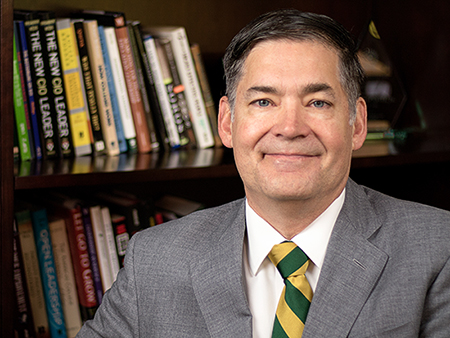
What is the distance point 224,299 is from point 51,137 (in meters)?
0.65

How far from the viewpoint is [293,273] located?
959 millimetres

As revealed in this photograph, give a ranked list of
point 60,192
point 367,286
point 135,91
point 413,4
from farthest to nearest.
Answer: point 413,4 < point 60,192 < point 135,91 < point 367,286

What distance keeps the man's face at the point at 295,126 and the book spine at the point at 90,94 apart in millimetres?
503

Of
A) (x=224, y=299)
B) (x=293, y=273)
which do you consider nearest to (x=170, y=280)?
(x=224, y=299)

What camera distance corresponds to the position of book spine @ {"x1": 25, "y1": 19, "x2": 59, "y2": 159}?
1216 mm

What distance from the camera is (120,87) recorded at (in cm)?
135

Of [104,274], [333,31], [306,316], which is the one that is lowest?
[104,274]

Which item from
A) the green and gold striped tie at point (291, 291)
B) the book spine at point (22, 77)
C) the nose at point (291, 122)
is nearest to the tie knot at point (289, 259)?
the green and gold striped tie at point (291, 291)

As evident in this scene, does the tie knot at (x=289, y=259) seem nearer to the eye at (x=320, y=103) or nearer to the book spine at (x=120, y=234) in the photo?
the eye at (x=320, y=103)

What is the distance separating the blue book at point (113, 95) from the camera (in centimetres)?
133

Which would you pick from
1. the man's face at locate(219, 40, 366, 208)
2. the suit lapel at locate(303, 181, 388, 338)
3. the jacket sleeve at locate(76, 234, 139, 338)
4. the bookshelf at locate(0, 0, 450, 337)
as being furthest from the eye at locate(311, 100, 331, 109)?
the jacket sleeve at locate(76, 234, 139, 338)

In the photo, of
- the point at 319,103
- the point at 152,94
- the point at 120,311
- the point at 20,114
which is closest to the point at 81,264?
the point at 120,311

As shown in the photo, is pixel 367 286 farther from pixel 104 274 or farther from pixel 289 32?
pixel 104 274

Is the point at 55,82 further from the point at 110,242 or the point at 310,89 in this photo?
the point at 310,89
